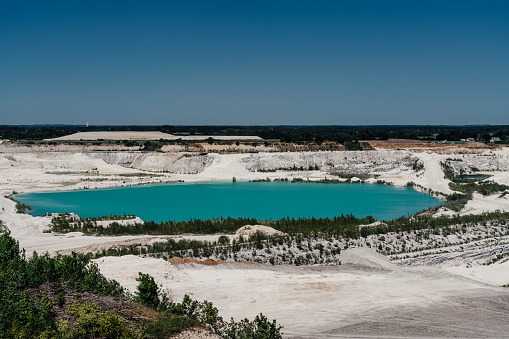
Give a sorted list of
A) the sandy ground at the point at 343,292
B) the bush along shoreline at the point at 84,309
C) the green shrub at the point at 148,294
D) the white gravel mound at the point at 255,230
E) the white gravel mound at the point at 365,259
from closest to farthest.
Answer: the bush along shoreline at the point at 84,309, the sandy ground at the point at 343,292, the green shrub at the point at 148,294, the white gravel mound at the point at 365,259, the white gravel mound at the point at 255,230

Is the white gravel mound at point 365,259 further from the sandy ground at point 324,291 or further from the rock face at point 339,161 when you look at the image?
the rock face at point 339,161

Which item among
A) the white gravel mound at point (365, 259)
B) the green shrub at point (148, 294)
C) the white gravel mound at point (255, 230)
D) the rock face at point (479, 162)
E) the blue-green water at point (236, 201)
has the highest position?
the rock face at point (479, 162)

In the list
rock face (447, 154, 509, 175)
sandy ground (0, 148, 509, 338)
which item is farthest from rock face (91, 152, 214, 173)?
sandy ground (0, 148, 509, 338)

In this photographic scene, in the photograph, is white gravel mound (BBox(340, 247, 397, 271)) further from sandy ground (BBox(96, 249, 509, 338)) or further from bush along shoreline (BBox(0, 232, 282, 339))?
bush along shoreline (BBox(0, 232, 282, 339))

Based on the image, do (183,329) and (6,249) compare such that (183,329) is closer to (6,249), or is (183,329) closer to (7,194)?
(6,249)

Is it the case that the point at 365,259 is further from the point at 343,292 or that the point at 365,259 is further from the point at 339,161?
the point at 339,161

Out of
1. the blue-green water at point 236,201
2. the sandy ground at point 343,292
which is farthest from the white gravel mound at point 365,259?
the blue-green water at point 236,201

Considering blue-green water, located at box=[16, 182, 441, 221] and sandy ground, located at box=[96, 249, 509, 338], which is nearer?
sandy ground, located at box=[96, 249, 509, 338]
